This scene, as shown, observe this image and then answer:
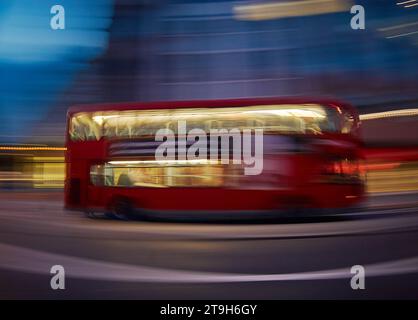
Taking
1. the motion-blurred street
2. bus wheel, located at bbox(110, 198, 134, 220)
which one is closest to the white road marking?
the motion-blurred street

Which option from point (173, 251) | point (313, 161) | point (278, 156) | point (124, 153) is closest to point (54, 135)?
point (124, 153)

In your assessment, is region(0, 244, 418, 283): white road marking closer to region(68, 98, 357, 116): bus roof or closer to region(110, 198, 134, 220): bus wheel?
region(110, 198, 134, 220): bus wheel

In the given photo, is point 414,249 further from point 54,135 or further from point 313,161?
point 54,135

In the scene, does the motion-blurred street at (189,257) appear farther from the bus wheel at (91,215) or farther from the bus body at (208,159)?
the bus body at (208,159)

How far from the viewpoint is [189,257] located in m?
3.60

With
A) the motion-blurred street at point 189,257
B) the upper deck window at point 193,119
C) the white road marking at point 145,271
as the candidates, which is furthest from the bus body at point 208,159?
the white road marking at point 145,271

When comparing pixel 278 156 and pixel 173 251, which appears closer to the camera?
pixel 173 251

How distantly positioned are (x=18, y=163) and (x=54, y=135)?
311 mm

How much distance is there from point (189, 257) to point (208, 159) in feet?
2.25

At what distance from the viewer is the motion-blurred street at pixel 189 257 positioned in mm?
3301

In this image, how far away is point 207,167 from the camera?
4.11 m

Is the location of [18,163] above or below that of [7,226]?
above

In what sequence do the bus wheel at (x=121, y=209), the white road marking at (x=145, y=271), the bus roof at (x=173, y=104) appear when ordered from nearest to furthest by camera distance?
the white road marking at (x=145, y=271)
the bus roof at (x=173, y=104)
the bus wheel at (x=121, y=209)
